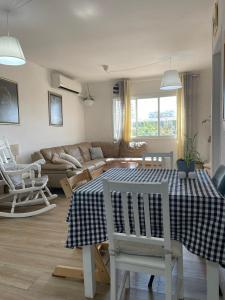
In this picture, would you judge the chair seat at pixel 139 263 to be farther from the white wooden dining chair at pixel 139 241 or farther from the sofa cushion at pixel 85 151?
the sofa cushion at pixel 85 151

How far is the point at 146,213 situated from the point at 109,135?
5632 millimetres

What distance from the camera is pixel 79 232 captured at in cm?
156

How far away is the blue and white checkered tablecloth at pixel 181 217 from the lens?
131 cm

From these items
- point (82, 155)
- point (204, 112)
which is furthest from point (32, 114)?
point (204, 112)

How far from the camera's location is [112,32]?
3.32m

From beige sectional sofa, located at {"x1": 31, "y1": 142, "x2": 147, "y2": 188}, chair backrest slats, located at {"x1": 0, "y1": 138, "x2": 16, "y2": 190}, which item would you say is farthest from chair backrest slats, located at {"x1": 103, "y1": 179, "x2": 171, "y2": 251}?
beige sectional sofa, located at {"x1": 31, "y1": 142, "x2": 147, "y2": 188}

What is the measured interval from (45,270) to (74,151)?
11.8 ft

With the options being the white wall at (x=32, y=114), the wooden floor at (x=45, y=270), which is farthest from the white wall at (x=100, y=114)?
the wooden floor at (x=45, y=270)

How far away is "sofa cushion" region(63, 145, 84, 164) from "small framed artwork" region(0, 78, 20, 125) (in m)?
1.33

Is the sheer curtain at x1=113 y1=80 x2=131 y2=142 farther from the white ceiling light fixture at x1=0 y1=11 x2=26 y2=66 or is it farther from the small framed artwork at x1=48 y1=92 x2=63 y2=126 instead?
the white ceiling light fixture at x1=0 y1=11 x2=26 y2=66

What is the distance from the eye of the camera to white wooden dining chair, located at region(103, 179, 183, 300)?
Answer: 3.97 ft

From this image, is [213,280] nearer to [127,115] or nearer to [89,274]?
[89,274]

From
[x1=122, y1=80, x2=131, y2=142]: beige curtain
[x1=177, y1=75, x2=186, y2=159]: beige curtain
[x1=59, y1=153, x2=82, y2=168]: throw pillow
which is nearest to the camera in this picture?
[x1=59, y1=153, x2=82, y2=168]: throw pillow

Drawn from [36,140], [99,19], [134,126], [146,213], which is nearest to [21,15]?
[99,19]
